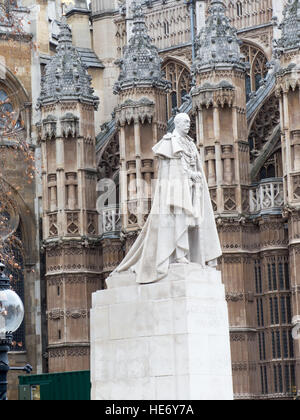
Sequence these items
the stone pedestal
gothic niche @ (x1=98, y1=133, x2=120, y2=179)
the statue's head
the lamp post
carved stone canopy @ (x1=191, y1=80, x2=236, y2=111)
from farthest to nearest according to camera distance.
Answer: gothic niche @ (x1=98, y1=133, x2=120, y2=179), carved stone canopy @ (x1=191, y1=80, x2=236, y2=111), the statue's head, the stone pedestal, the lamp post

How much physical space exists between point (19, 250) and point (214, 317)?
30097 millimetres

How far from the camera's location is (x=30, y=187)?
49.0m

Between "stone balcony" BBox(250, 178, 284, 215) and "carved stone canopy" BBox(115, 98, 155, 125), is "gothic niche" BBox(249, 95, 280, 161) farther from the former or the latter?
"carved stone canopy" BBox(115, 98, 155, 125)

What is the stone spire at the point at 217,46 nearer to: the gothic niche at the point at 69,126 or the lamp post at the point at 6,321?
the gothic niche at the point at 69,126

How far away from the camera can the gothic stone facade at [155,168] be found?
40531 millimetres

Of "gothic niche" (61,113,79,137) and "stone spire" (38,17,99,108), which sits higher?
"stone spire" (38,17,99,108)

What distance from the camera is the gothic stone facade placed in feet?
133

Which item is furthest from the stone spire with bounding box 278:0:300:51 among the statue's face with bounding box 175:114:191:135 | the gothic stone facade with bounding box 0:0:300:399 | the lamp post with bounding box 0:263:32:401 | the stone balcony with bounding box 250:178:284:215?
the lamp post with bounding box 0:263:32:401

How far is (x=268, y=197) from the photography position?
41.4 metres

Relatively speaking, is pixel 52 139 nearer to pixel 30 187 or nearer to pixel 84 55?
pixel 30 187

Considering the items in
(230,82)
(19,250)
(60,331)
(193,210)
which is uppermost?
(230,82)

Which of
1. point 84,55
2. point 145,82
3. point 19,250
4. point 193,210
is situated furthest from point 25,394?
point 193,210

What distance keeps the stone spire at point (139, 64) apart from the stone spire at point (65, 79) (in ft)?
5.23

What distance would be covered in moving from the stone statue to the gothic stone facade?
705 inches
